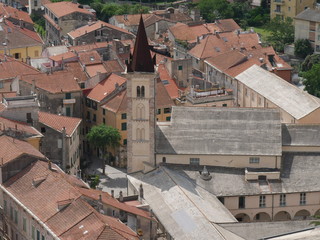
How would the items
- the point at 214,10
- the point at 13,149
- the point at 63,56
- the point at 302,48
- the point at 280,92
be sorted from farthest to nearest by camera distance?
the point at 214,10 < the point at 302,48 < the point at 63,56 < the point at 280,92 < the point at 13,149

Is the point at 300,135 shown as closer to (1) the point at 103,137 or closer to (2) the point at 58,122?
(1) the point at 103,137

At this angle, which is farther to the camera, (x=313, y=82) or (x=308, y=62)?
(x=308, y=62)

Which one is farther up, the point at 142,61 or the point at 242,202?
Result: the point at 142,61

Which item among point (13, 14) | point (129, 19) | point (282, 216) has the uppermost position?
point (13, 14)

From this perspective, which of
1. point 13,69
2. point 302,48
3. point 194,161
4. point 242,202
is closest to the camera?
point 242,202

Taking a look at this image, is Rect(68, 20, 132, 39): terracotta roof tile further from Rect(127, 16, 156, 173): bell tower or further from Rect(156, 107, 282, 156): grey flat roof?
Rect(127, 16, 156, 173): bell tower

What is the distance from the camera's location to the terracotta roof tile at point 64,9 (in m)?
142

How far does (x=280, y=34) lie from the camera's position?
14975 centimetres

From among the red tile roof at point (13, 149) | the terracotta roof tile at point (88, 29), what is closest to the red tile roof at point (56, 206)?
the red tile roof at point (13, 149)

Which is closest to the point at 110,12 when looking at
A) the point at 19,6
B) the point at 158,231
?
the point at 19,6

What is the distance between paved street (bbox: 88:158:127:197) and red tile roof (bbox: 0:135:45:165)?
12.8m

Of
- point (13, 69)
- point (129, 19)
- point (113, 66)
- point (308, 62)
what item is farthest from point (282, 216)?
point (129, 19)

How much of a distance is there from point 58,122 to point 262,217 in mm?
21944

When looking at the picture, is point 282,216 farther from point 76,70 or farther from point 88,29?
point 88,29
